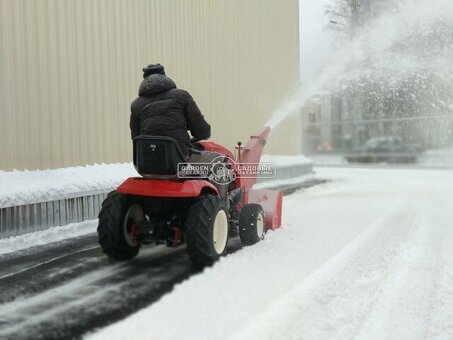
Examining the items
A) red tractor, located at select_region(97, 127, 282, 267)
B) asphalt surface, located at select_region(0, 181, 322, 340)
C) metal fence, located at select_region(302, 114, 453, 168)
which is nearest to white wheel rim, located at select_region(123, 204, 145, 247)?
red tractor, located at select_region(97, 127, 282, 267)

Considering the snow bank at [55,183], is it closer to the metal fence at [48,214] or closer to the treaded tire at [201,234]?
the metal fence at [48,214]

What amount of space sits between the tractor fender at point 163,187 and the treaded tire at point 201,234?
0.16m

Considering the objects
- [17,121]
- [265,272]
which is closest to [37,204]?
[17,121]

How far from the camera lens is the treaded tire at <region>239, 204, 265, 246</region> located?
5367 mm

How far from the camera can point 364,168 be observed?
20922 millimetres

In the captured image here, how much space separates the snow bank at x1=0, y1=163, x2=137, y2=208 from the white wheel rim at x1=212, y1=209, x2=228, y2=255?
266 cm

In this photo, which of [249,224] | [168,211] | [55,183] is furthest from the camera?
[55,183]

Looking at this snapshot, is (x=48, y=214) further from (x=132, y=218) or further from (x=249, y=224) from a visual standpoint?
(x=249, y=224)

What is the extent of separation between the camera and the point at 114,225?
473 centimetres

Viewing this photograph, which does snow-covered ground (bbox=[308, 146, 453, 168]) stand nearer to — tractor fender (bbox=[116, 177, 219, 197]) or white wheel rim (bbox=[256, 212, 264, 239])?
white wheel rim (bbox=[256, 212, 264, 239])

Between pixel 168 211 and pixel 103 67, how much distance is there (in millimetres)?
3897

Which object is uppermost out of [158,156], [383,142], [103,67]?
[103,67]

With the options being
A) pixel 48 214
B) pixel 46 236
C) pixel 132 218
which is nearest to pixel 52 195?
pixel 48 214

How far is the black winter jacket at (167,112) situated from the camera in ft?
15.1
